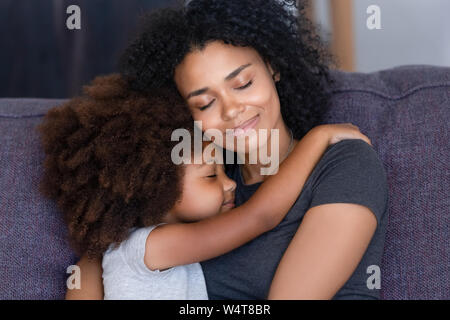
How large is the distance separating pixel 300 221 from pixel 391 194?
26cm

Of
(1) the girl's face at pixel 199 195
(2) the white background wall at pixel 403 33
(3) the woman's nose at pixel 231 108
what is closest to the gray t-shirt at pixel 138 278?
(1) the girl's face at pixel 199 195

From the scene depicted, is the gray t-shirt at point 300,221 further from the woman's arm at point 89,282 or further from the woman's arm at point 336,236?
the woman's arm at point 89,282

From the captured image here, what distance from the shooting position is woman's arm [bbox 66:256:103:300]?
1229 mm

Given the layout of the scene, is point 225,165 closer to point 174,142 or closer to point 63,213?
point 174,142

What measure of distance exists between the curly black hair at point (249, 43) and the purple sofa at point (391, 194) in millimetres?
93

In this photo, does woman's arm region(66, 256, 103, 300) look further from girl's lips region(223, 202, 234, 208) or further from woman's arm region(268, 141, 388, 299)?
woman's arm region(268, 141, 388, 299)

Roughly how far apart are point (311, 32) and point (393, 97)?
0.29 metres

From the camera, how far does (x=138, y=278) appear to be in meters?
1.18

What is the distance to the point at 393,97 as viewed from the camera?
1.42 metres

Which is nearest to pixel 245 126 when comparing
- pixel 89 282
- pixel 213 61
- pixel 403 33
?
pixel 213 61

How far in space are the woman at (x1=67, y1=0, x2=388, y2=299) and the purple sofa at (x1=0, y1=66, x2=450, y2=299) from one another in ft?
0.32

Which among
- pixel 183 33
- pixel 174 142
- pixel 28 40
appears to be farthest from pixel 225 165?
pixel 28 40

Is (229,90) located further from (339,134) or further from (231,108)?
(339,134)

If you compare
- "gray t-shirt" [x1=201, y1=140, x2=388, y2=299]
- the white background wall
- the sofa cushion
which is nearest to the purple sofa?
the sofa cushion
